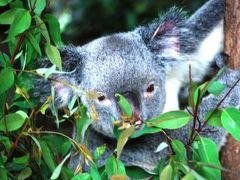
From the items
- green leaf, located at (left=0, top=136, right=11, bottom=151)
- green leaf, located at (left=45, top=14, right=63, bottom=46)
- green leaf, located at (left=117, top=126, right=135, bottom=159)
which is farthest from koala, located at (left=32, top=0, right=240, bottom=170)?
green leaf, located at (left=117, top=126, right=135, bottom=159)

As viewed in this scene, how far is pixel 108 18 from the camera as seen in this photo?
6.64m

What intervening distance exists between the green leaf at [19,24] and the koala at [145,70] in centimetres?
73

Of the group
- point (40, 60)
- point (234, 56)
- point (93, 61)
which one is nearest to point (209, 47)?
point (234, 56)

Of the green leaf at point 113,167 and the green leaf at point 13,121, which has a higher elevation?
the green leaf at point 13,121

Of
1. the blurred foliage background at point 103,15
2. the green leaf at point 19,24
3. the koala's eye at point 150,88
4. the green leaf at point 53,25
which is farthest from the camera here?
the blurred foliage background at point 103,15

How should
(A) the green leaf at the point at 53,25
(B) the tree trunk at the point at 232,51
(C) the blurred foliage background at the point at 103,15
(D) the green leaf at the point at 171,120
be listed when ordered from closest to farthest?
(D) the green leaf at the point at 171,120 < (A) the green leaf at the point at 53,25 < (B) the tree trunk at the point at 232,51 < (C) the blurred foliage background at the point at 103,15

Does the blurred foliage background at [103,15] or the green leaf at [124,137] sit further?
the blurred foliage background at [103,15]

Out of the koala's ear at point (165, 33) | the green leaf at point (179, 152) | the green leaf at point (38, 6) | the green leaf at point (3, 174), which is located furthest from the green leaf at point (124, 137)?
the koala's ear at point (165, 33)

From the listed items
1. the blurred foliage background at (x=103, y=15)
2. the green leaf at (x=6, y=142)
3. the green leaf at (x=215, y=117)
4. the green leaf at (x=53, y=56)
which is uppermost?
the green leaf at (x=53, y=56)

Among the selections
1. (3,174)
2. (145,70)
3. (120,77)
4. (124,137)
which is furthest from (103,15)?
(124,137)

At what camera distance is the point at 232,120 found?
7.50 feet

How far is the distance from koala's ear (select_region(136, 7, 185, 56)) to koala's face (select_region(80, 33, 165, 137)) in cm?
5

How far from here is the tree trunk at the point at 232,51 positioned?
305cm

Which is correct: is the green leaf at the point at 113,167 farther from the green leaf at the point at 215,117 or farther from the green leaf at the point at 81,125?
the green leaf at the point at 215,117
